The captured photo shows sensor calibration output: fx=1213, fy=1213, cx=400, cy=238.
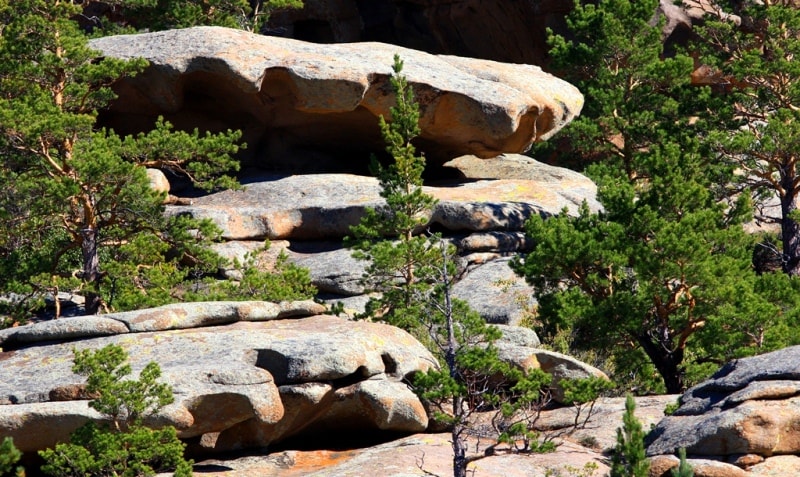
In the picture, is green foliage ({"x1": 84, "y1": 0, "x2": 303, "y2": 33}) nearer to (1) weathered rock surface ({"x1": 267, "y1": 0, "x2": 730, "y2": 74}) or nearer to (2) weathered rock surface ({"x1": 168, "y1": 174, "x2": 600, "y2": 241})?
(2) weathered rock surface ({"x1": 168, "y1": 174, "x2": 600, "y2": 241})

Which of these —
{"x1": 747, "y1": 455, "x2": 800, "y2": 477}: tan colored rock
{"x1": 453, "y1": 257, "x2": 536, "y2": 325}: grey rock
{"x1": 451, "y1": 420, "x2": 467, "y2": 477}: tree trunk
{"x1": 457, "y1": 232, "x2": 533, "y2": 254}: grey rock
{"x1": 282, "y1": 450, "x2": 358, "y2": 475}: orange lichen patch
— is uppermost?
{"x1": 451, "y1": 420, "x2": 467, "y2": 477}: tree trunk

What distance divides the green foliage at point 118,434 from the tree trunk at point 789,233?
2103cm

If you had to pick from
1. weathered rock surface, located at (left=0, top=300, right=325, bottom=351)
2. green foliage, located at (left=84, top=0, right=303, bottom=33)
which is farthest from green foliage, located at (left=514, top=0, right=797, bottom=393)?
green foliage, located at (left=84, top=0, right=303, bottom=33)

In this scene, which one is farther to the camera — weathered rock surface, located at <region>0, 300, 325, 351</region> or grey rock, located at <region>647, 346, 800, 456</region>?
weathered rock surface, located at <region>0, 300, 325, 351</region>

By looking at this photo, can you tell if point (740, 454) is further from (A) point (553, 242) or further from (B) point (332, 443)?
(A) point (553, 242)

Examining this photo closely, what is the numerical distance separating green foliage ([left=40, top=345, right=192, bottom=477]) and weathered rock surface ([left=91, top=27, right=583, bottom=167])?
16519 mm

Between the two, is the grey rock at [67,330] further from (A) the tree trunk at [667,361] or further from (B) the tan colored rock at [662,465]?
(A) the tree trunk at [667,361]

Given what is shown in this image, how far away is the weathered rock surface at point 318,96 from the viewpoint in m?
32.4

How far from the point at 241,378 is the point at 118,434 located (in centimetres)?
222

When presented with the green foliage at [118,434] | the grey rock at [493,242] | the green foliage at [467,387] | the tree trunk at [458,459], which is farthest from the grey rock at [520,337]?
the green foliage at [118,434]

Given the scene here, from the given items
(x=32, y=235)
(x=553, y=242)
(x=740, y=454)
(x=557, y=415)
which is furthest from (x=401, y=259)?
(x=740, y=454)

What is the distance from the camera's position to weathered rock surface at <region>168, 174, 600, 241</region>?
106ft

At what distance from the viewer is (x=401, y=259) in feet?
85.8

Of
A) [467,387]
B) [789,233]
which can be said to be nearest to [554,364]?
[467,387]
